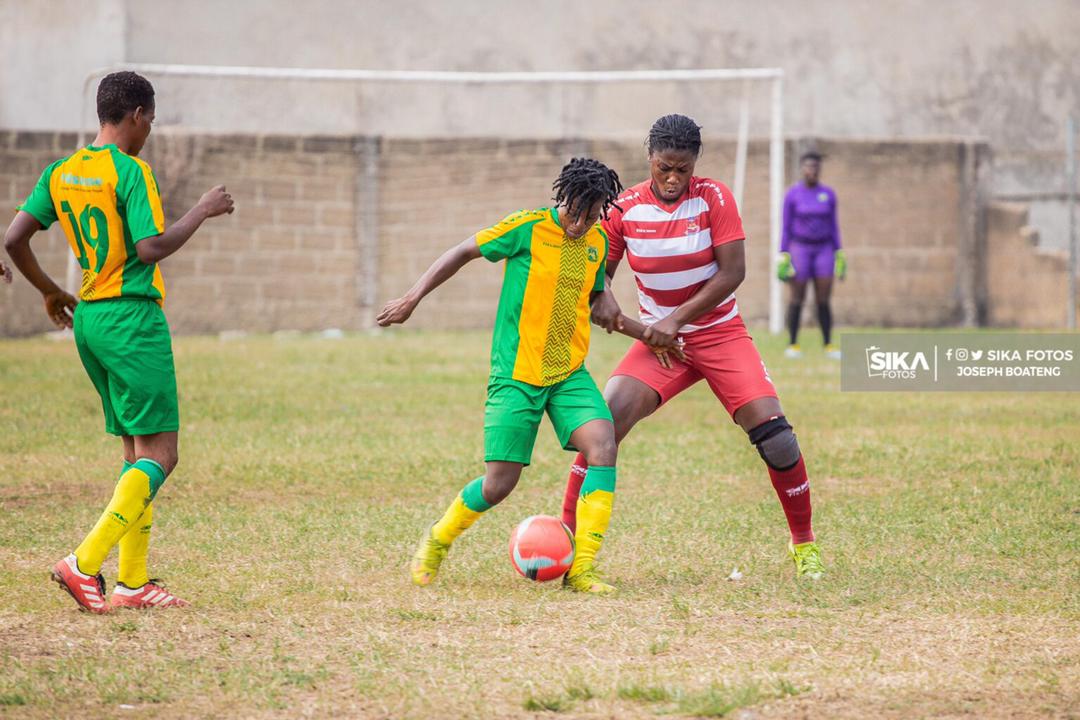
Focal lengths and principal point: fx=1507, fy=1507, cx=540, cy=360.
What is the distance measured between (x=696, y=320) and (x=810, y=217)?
10.9 meters

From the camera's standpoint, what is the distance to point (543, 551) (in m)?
6.10

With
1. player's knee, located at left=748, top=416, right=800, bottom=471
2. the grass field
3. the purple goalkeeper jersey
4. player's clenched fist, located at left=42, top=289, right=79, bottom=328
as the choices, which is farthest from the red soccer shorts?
the purple goalkeeper jersey

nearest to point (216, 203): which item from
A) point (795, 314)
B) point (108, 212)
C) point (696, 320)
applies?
point (108, 212)

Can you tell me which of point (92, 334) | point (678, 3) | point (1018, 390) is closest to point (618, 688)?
point (92, 334)

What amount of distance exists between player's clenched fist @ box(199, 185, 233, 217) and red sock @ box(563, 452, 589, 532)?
1868 mm

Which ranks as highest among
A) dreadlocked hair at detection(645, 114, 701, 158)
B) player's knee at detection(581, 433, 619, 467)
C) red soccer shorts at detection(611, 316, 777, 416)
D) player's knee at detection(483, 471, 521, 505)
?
dreadlocked hair at detection(645, 114, 701, 158)

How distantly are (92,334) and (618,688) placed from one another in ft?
8.17

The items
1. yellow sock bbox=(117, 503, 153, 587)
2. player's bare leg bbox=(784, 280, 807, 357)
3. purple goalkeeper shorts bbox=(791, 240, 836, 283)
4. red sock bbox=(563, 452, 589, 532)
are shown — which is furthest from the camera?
purple goalkeeper shorts bbox=(791, 240, 836, 283)

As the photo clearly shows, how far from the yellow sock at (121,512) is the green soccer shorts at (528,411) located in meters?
1.32

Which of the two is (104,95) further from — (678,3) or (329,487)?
(678,3)

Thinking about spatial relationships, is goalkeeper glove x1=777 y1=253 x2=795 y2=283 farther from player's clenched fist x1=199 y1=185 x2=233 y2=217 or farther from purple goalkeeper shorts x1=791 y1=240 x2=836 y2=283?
player's clenched fist x1=199 y1=185 x2=233 y2=217

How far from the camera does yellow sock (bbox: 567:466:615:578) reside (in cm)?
614

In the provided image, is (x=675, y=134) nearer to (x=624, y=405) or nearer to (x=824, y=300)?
(x=624, y=405)

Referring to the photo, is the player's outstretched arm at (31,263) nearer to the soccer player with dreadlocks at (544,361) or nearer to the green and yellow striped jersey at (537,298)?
the soccer player with dreadlocks at (544,361)
